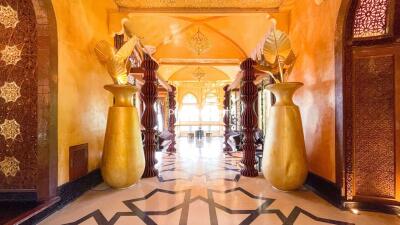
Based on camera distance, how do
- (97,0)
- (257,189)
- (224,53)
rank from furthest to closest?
(224,53), (97,0), (257,189)

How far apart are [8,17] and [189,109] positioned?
13891mm

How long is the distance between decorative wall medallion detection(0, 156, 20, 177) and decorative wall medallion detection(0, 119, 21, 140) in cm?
24

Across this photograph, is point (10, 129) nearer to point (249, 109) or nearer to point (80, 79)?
point (80, 79)

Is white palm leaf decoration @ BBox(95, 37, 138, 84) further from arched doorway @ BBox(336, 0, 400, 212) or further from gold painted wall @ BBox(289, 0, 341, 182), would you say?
arched doorway @ BBox(336, 0, 400, 212)

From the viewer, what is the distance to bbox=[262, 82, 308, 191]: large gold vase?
261 cm

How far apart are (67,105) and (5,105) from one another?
1.92ft

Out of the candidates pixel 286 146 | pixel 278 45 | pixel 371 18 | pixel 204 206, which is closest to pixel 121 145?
pixel 204 206

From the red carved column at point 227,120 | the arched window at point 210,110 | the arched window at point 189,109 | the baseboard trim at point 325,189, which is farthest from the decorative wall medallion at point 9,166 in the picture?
the arched window at point 210,110

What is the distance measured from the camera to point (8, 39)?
228cm

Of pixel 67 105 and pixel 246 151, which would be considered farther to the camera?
pixel 246 151

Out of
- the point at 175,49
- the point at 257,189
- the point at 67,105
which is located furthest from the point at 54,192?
the point at 175,49

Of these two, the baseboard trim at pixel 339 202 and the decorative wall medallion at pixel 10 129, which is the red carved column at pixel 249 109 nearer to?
the baseboard trim at pixel 339 202

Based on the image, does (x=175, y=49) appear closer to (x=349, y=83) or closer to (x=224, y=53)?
(x=224, y=53)

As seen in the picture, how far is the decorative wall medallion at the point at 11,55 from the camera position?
89.5 inches
